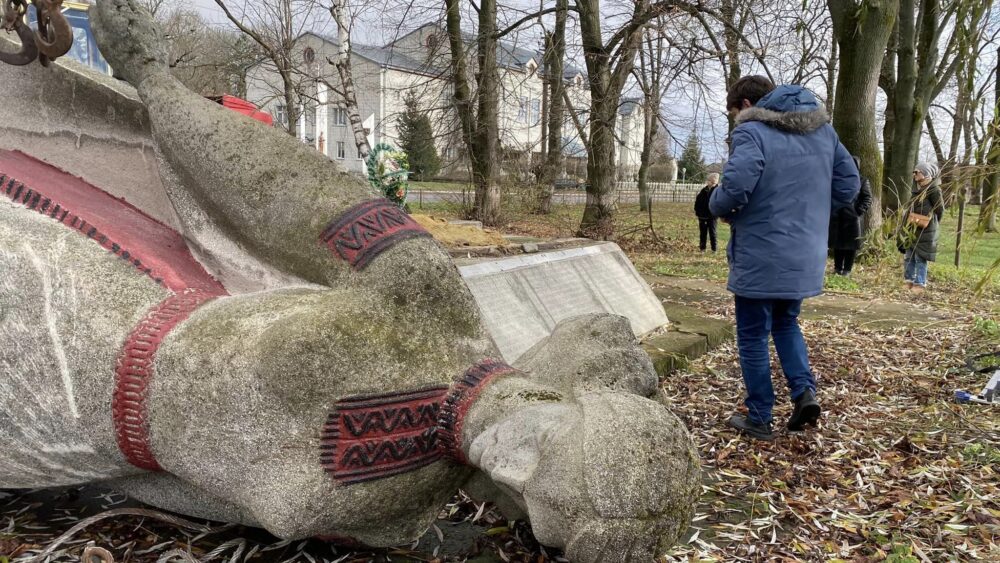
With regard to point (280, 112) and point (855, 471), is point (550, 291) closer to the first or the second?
point (855, 471)

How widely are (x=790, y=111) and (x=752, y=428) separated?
1.44 meters

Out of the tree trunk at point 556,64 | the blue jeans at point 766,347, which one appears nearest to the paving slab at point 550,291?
the blue jeans at point 766,347

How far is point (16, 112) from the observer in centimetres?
243

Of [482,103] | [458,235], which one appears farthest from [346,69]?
[458,235]

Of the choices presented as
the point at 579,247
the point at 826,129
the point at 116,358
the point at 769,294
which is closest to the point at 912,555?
the point at 769,294

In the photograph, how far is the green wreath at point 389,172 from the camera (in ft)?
22.0

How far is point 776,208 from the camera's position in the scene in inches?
123

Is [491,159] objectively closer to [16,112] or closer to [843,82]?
[843,82]

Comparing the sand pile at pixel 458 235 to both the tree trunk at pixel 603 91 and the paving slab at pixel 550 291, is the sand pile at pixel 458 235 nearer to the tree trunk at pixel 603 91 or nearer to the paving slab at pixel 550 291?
the paving slab at pixel 550 291

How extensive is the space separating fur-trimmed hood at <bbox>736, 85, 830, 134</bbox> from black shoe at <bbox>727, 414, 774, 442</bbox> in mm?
1343

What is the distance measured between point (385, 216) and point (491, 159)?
9.94 m

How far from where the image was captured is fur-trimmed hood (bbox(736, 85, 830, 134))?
3.10 m

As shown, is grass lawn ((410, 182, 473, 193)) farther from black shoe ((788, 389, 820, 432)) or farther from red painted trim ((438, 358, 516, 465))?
red painted trim ((438, 358, 516, 465))

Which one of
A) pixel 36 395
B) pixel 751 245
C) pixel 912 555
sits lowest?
pixel 912 555
